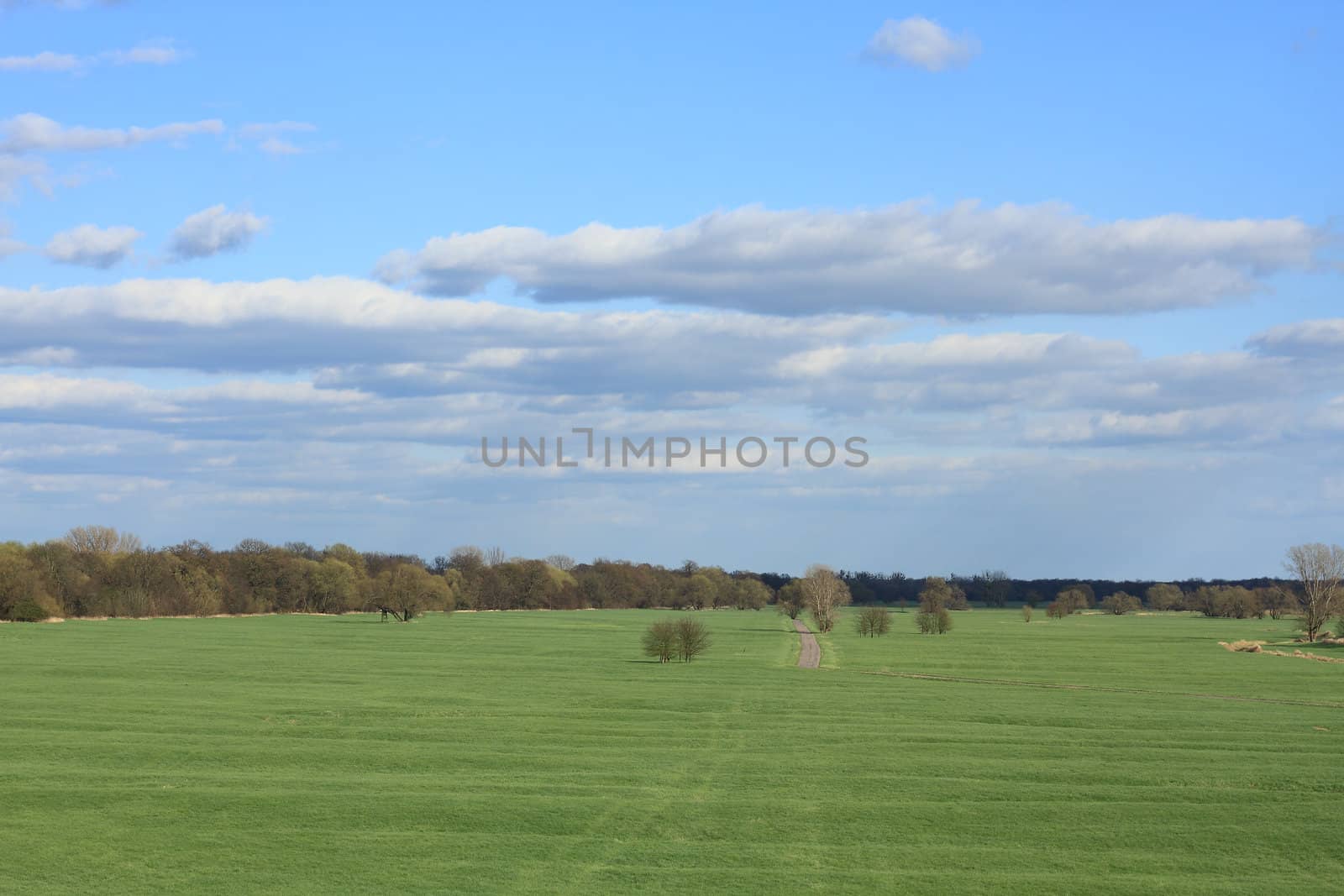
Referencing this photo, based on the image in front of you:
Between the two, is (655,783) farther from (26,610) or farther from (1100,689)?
(26,610)

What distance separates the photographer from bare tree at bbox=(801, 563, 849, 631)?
111 m

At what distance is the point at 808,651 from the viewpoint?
84188 millimetres

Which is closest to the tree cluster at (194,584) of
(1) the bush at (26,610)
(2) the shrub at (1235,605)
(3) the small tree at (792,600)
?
(1) the bush at (26,610)

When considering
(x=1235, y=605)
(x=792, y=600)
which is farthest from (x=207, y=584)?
(x=1235, y=605)

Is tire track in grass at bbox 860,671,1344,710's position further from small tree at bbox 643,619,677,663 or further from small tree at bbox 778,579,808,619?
small tree at bbox 778,579,808,619

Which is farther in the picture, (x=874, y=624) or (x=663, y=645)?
(x=874, y=624)

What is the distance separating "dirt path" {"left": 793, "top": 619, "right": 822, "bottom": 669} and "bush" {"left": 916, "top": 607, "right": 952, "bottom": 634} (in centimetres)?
1084

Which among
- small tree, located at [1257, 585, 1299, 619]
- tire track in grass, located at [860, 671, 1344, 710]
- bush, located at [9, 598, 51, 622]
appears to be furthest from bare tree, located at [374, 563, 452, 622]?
small tree, located at [1257, 585, 1299, 619]

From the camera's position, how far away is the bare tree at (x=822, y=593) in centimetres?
11081

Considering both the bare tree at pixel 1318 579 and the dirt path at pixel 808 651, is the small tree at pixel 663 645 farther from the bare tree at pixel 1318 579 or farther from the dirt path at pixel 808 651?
the bare tree at pixel 1318 579

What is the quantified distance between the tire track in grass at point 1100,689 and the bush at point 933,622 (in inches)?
2009

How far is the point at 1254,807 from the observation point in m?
26.9

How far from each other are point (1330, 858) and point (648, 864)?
13075mm

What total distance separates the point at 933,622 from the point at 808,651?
35.3 metres
